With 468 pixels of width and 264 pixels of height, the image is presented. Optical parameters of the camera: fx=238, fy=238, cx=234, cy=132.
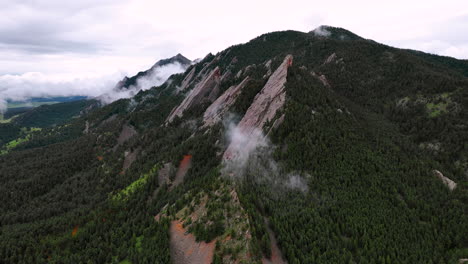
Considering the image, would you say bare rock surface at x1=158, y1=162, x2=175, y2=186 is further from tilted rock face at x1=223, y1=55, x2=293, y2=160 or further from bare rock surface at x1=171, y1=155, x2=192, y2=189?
tilted rock face at x1=223, y1=55, x2=293, y2=160

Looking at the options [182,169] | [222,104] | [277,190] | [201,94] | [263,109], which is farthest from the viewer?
[201,94]

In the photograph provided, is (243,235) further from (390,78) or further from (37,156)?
(37,156)

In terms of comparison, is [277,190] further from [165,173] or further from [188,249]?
[165,173]

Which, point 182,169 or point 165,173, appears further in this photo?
point 182,169

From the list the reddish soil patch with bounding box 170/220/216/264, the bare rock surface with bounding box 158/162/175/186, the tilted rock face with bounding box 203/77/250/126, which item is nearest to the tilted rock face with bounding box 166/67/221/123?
the tilted rock face with bounding box 203/77/250/126

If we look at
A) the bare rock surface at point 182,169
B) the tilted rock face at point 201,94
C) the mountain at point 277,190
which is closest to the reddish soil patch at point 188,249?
the mountain at point 277,190

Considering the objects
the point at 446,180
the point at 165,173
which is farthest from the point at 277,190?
the point at 446,180
